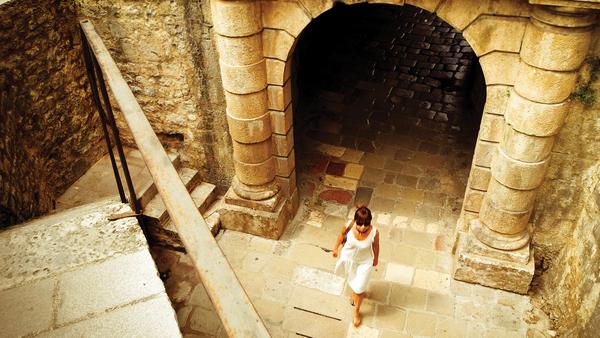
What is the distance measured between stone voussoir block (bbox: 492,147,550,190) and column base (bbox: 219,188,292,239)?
8.14 ft

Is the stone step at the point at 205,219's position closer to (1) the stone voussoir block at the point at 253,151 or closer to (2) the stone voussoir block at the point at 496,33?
(1) the stone voussoir block at the point at 253,151

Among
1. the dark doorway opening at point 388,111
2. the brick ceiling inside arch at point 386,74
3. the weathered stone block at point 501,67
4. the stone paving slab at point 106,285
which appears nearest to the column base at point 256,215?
the dark doorway opening at point 388,111

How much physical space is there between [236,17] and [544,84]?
2684mm

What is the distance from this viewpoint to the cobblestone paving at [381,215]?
5.18m

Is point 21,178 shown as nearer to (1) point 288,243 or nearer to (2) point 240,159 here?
(2) point 240,159

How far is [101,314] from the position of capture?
1.96m

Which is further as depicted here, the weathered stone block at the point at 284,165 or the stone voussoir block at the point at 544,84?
the weathered stone block at the point at 284,165

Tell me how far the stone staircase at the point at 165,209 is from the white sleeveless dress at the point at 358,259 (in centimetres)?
153

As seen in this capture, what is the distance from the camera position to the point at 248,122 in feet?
17.3

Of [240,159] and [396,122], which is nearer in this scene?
[240,159]

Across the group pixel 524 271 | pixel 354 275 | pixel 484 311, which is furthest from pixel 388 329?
pixel 524 271

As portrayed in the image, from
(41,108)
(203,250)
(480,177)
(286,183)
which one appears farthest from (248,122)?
(203,250)

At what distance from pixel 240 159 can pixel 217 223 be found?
98 centimetres

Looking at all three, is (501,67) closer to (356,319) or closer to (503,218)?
(503,218)
